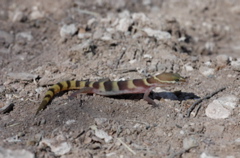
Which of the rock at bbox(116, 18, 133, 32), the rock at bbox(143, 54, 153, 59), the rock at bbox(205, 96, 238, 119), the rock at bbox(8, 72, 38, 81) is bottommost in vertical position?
the rock at bbox(205, 96, 238, 119)

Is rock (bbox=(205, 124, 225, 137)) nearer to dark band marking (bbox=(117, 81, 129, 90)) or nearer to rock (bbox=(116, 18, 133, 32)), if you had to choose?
dark band marking (bbox=(117, 81, 129, 90))

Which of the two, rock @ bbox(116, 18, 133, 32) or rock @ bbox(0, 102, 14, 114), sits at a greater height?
rock @ bbox(116, 18, 133, 32)

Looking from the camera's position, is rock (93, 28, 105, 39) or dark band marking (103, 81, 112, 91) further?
rock (93, 28, 105, 39)

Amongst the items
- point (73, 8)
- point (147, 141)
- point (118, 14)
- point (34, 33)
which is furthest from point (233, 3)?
point (147, 141)

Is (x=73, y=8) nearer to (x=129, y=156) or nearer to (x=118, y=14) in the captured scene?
(x=118, y=14)

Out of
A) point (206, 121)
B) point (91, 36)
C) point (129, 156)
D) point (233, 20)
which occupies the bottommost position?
point (129, 156)

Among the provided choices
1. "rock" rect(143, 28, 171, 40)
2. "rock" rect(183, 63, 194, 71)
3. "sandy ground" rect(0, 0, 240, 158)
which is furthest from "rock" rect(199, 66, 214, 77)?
"rock" rect(143, 28, 171, 40)

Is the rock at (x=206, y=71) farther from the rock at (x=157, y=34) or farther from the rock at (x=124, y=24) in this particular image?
the rock at (x=124, y=24)

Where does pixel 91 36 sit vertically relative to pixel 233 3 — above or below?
below
